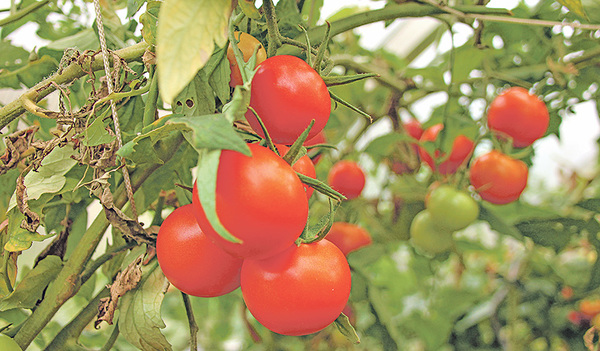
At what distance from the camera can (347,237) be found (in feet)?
2.81

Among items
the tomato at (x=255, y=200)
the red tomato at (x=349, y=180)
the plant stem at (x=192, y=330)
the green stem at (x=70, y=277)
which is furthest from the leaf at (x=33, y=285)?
the red tomato at (x=349, y=180)

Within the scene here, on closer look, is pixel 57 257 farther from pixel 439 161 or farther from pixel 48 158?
pixel 439 161

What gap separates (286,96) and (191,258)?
14cm

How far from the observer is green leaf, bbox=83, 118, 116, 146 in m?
0.36

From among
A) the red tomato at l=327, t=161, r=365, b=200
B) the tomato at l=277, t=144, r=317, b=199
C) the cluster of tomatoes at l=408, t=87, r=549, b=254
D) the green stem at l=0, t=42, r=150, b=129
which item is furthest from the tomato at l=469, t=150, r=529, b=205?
the green stem at l=0, t=42, r=150, b=129

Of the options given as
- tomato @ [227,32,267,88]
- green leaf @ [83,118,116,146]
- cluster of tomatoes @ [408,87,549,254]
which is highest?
tomato @ [227,32,267,88]

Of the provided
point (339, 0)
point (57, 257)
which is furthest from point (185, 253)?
point (339, 0)

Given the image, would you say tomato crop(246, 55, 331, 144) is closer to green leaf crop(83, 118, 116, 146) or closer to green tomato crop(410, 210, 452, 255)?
green leaf crop(83, 118, 116, 146)

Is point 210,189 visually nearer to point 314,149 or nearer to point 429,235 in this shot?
point 314,149

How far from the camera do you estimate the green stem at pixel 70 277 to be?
16.9 inches

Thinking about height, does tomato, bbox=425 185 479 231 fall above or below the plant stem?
below

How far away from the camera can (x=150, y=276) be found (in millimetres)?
423

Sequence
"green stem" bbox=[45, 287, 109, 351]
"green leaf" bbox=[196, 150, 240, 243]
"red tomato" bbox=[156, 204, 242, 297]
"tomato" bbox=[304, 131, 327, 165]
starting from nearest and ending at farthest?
"green leaf" bbox=[196, 150, 240, 243] → "red tomato" bbox=[156, 204, 242, 297] → "green stem" bbox=[45, 287, 109, 351] → "tomato" bbox=[304, 131, 327, 165]

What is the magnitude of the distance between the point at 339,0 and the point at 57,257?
3.29 feet
